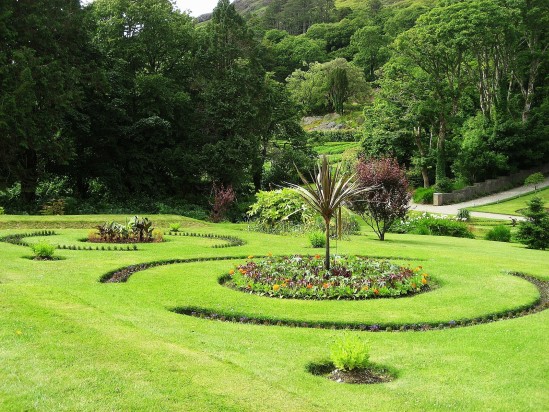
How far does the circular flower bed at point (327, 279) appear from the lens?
12.0m

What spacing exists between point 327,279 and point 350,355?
5.74 m

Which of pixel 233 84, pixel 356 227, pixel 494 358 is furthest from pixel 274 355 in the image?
pixel 233 84

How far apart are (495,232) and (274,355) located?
2318 centimetres

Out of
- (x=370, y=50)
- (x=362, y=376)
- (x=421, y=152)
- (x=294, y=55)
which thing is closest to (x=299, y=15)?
(x=294, y=55)

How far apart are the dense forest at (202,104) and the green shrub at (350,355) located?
2393 centimetres

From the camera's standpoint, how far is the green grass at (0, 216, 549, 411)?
229 inches

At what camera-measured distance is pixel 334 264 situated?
14.1 metres

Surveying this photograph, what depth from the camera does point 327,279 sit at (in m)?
12.8

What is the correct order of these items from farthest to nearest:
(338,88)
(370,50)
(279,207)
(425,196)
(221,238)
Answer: (370,50) → (338,88) → (425,196) → (279,207) → (221,238)

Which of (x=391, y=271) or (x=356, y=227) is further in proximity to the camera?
(x=356, y=227)

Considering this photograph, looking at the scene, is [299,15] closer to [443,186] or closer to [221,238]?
[443,186]

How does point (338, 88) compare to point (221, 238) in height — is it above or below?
above

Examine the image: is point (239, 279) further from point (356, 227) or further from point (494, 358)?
point (356, 227)

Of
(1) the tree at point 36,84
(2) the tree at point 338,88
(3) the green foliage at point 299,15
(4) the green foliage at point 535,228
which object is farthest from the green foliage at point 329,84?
(3) the green foliage at point 299,15
